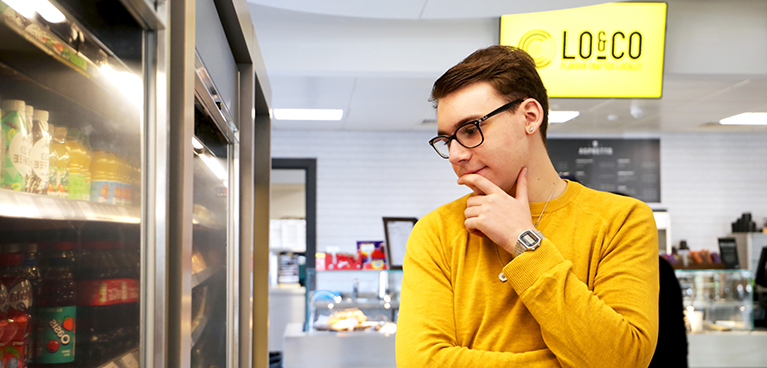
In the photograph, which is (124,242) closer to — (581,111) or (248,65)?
(248,65)

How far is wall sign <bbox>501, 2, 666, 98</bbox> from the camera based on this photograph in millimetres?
3551

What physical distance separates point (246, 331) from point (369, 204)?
5317 mm

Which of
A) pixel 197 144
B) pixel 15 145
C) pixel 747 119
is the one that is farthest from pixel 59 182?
pixel 747 119

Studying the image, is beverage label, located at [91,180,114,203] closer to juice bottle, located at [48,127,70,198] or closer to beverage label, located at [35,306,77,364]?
juice bottle, located at [48,127,70,198]

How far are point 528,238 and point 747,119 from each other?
6.65 meters

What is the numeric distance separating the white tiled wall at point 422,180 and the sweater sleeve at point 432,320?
586 cm

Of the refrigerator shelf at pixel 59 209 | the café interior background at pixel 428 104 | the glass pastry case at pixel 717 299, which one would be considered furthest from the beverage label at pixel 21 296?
the glass pastry case at pixel 717 299

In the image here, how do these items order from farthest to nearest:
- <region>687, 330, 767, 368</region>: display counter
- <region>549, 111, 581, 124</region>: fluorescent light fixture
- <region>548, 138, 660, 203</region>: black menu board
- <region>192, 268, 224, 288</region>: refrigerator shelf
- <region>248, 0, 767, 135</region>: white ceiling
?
1. <region>548, 138, 660, 203</region>: black menu board
2. <region>549, 111, 581, 124</region>: fluorescent light fixture
3. <region>687, 330, 767, 368</region>: display counter
4. <region>248, 0, 767, 135</region>: white ceiling
5. <region>192, 268, 224, 288</region>: refrigerator shelf

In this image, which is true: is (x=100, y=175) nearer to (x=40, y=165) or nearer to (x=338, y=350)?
(x=40, y=165)

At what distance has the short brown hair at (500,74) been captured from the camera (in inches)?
42.1

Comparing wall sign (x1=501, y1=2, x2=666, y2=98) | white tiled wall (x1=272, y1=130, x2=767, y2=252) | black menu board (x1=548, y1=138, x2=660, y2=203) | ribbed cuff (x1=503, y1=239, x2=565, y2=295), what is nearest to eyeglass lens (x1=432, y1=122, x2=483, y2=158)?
ribbed cuff (x1=503, y1=239, x2=565, y2=295)

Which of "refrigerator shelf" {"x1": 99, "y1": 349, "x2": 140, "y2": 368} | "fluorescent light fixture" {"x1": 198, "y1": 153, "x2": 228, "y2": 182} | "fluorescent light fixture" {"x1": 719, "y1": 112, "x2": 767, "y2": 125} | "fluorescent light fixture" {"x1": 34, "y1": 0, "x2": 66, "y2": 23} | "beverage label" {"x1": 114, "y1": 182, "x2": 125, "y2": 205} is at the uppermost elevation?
"fluorescent light fixture" {"x1": 719, "y1": 112, "x2": 767, "y2": 125}

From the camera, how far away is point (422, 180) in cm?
713

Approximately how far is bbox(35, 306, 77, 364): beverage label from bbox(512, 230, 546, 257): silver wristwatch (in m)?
0.77
